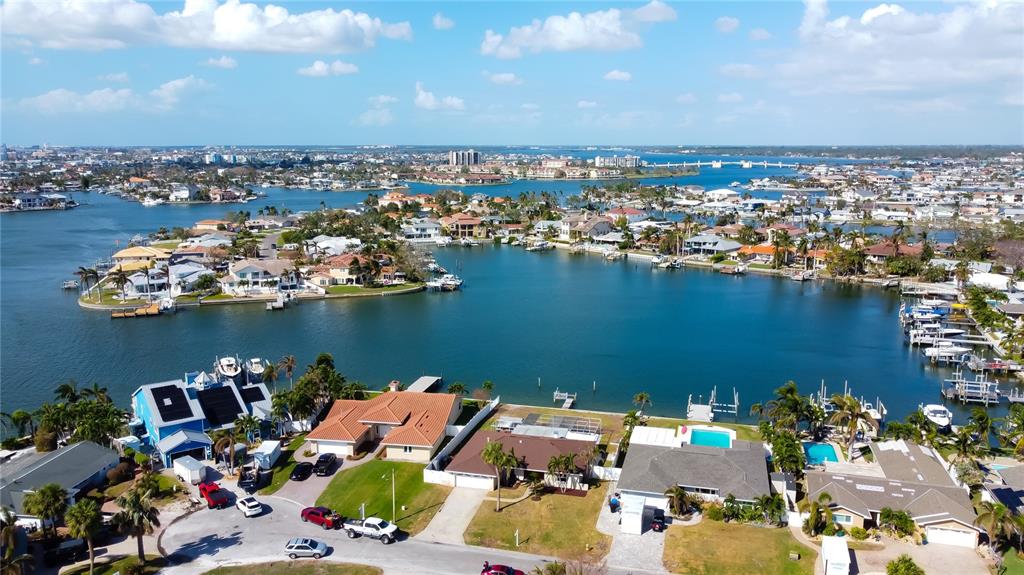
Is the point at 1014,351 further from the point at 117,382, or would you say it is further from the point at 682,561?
the point at 117,382

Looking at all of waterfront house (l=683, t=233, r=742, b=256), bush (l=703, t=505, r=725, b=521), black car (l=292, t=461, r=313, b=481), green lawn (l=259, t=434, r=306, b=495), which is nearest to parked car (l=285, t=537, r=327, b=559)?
green lawn (l=259, t=434, r=306, b=495)

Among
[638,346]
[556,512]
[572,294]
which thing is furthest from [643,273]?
[556,512]

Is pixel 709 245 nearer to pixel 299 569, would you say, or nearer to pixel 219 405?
pixel 219 405

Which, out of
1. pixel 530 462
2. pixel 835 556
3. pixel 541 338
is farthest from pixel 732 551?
pixel 541 338

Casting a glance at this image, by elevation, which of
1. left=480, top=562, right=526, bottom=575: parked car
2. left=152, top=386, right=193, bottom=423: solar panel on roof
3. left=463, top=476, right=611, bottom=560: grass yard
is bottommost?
left=463, top=476, right=611, bottom=560: grass yard

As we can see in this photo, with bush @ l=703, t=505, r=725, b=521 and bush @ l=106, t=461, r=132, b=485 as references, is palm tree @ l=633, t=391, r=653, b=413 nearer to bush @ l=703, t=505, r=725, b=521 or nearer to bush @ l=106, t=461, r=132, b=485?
bush @ l=703, t=505, r=725, b=521
